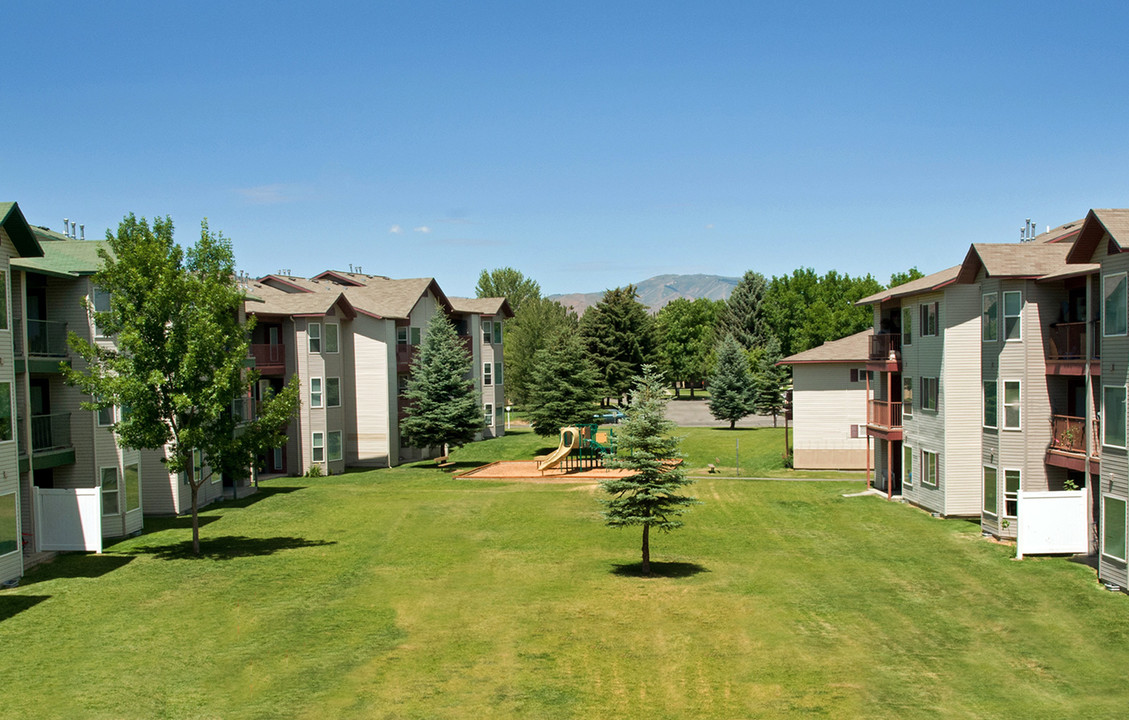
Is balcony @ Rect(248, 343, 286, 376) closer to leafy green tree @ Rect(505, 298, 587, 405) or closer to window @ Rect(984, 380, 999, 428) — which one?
window @ Rect(984, 380, 999, 428)

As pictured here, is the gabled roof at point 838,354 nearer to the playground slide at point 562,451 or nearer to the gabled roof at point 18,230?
the playground slide at point 562,451

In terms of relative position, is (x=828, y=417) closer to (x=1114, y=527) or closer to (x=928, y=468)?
(x=928, y=468)

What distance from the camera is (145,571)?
80.3ft

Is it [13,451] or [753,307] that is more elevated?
[753,307]

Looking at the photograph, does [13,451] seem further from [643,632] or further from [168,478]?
[643,632]

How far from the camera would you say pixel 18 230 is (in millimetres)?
23625

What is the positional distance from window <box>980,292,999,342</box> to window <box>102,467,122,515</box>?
30346mm

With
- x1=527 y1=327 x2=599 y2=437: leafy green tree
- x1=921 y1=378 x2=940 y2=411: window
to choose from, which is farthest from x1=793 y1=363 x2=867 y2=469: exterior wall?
x1=527 y1=327 x2=599 y2=437: leafy green tree

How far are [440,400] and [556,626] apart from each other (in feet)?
100

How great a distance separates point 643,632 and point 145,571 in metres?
14.4

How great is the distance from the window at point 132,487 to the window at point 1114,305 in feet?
101

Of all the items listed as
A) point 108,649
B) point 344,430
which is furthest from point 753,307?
point 108,649

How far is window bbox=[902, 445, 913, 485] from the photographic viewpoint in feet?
122

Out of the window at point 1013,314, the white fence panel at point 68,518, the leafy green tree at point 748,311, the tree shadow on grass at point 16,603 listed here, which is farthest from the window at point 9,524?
the leafy green tree at point 748,311
